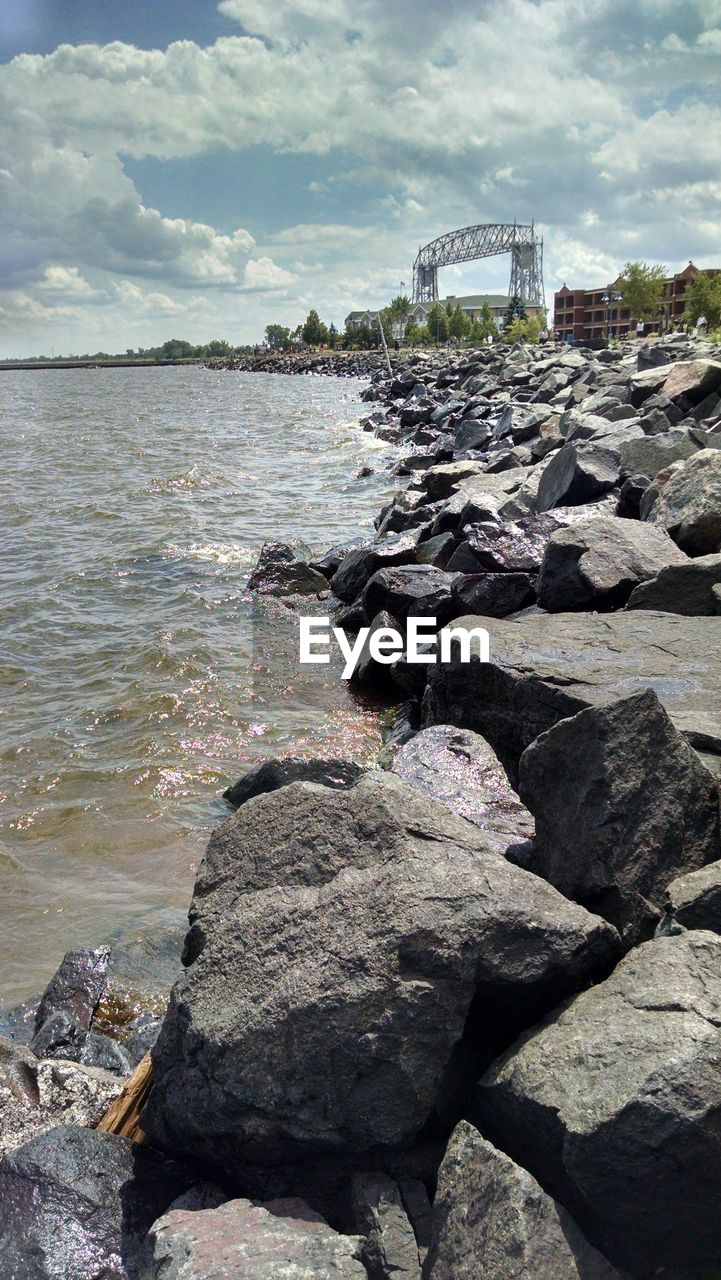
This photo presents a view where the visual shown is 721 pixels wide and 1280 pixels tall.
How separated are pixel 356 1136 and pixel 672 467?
7103 mm

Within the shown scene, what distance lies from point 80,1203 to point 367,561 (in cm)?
789

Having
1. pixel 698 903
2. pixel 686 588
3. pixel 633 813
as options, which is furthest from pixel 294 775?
pixel 686 588

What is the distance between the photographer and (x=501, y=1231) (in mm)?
2041

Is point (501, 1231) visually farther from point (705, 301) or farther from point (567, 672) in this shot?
point (705, 301)

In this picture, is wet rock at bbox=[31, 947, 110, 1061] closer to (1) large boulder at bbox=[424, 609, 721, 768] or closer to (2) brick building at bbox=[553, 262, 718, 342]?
(1) large boulder at bbox=[424, 609, 721, 768]

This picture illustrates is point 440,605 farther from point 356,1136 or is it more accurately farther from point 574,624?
point 356,1136

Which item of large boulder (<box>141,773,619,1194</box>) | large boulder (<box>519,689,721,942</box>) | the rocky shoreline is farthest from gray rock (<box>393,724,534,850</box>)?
large boulder (<box>141,773,619,1194</box>)

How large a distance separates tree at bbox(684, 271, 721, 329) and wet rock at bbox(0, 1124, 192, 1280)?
47.4 m

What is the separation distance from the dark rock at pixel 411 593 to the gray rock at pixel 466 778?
8.92ft

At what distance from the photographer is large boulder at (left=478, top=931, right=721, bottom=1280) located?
6.72 feet

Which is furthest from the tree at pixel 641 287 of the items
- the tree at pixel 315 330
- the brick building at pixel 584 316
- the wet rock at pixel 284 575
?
the tree at pixel 315 330

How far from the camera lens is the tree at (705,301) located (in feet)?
147

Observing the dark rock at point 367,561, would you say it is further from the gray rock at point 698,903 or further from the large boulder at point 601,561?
the gray rock at point 698,903

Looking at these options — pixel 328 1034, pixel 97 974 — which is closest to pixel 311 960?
pixel 328 1034
